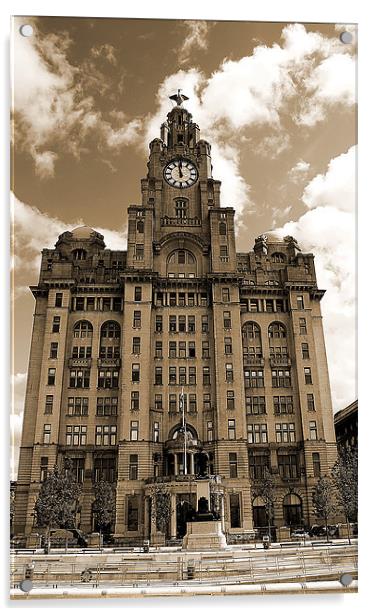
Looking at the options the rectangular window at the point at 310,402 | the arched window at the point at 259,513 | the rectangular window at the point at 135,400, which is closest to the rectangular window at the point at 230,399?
the rectangular window at the point at 310,402

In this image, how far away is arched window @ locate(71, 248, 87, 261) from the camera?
5520 cm

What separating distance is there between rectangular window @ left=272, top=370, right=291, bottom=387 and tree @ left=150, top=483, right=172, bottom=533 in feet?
49.9

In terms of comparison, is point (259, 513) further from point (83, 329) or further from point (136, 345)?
point (83, 329)

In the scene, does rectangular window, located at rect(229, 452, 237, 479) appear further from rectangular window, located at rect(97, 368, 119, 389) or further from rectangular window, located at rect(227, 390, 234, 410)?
rectangular window, located at rect(97, 368, 119, 389)

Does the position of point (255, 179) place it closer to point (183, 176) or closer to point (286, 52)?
point (286, 52)

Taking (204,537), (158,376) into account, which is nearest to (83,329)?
(158,376)

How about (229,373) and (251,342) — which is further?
(251,342)

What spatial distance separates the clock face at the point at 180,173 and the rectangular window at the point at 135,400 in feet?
73.8

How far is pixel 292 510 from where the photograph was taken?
4712 cm

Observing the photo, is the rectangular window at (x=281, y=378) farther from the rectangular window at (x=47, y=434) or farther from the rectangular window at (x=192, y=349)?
the rectangular window at (x=47, y=434)

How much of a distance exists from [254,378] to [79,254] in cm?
2142

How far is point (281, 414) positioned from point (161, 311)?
14.5 metres

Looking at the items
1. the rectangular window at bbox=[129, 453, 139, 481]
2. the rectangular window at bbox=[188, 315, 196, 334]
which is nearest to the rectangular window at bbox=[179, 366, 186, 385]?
the rectangular window at bbox=[188, 315, 196, 334]

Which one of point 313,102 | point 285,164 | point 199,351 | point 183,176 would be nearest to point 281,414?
point 199,351
